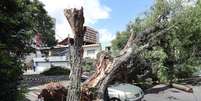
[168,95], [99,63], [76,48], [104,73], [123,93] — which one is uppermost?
[76,48]

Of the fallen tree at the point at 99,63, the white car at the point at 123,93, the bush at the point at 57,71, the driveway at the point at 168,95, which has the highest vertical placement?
the fallen tree at the point at 99,63

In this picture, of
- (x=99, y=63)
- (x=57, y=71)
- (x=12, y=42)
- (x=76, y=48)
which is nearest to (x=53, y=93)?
(x=76, y=48)

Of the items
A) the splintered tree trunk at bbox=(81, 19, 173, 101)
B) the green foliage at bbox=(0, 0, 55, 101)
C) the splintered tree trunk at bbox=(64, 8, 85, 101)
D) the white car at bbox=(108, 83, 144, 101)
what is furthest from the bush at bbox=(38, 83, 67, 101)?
the green foliage at bbox=(0, 0, 55, 101)

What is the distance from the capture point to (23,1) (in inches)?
333

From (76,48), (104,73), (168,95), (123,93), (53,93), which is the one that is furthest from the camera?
(168,95)

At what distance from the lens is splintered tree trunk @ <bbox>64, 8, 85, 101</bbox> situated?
451 inches

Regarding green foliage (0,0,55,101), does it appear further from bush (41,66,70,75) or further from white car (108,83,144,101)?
bush (41,66,70,75)

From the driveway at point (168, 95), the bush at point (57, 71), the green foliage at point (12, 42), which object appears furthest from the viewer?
the bush at point (57, 71)

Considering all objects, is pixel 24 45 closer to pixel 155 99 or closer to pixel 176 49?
pixel 155 99

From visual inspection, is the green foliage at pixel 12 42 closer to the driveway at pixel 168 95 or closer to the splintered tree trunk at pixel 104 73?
the splintered tree trunk at pixel 104 73

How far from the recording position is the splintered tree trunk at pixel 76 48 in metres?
11.5

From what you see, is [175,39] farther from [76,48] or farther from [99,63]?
[76,48]

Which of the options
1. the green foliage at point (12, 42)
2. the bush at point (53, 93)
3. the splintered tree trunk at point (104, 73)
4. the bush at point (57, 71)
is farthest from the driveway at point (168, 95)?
the bush at point (57, 71)

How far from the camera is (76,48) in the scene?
11852 millimetres
